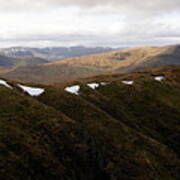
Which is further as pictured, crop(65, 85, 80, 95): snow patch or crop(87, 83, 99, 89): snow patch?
crop(87, 83, 99, 89): snow patch

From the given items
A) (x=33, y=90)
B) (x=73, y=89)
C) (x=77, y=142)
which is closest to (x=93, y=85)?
(x=73, y=89)

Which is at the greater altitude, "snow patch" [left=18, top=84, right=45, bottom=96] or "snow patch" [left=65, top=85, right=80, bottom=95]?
"snow patch" [left=18, top=84, right=45, bottom=96]

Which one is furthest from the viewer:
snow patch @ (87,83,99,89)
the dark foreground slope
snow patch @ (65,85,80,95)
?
snow patch @ (87,83,99,89)

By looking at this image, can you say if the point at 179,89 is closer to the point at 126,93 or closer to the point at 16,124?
the point at 126,93

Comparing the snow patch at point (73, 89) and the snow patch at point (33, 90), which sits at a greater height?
the snow patch at point (33, 90)

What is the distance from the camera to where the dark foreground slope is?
1029 inches

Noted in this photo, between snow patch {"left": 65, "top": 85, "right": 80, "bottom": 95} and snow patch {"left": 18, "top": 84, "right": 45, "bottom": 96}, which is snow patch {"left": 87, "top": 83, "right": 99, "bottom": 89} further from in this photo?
snow patch {"left": 18, "top": 84, "right": 45, "bottom": 96}

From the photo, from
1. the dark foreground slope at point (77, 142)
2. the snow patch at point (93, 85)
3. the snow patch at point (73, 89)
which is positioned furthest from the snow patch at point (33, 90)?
the snow patch at point (93, 85)

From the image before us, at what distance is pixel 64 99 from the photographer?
44.3 m

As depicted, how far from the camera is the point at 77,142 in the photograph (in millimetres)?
31484

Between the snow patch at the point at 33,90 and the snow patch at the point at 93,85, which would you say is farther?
the snow patch at the point at 93,85

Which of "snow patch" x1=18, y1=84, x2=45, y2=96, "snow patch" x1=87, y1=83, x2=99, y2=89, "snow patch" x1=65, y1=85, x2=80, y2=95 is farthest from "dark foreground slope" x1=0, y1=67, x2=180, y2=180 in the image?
"snow patch" x1=87, y1=83, x2=99, y2=89

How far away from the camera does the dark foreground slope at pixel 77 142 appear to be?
26.1 m

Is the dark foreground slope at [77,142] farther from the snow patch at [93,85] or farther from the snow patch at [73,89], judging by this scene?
the snow patch at [93,85]
